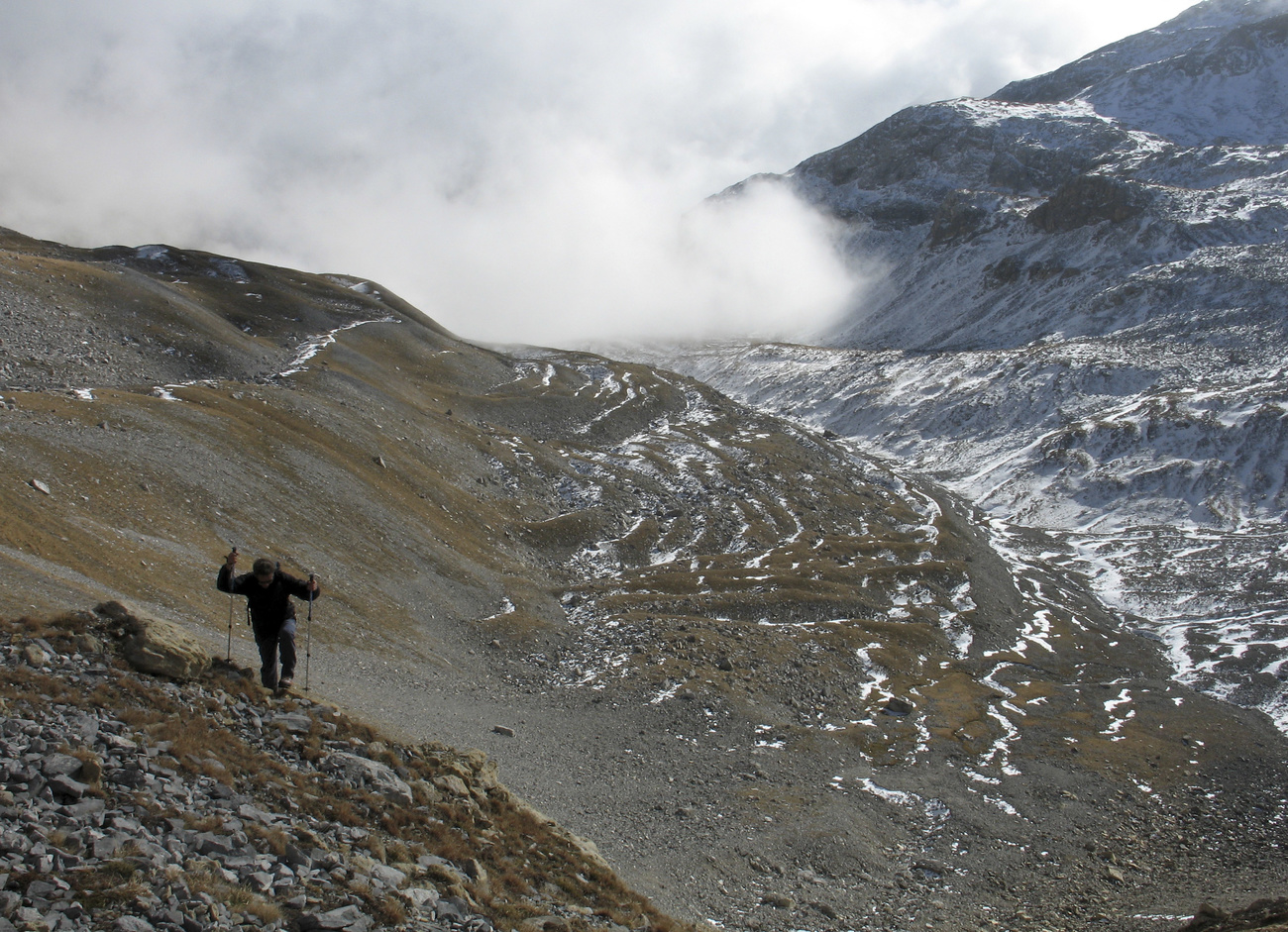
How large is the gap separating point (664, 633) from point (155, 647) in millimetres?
39061

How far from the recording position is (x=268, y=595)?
61.4 ft

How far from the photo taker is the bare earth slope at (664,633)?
3095 centimetres

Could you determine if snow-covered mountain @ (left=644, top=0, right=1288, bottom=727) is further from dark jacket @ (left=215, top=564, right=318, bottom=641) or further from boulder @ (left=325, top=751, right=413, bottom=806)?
dark jacket @ (left=215, top=564, right=318, bottom=641)

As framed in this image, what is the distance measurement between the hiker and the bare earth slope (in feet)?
19.6

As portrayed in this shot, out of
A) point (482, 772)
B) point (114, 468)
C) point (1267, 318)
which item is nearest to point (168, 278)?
point (114, 468)

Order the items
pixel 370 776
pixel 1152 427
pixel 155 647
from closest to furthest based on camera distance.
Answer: pixel 155 647 → pixel 370 776 → pixel 1152 427

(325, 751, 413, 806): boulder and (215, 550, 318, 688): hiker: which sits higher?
(215, 550, 318, 688): hiker

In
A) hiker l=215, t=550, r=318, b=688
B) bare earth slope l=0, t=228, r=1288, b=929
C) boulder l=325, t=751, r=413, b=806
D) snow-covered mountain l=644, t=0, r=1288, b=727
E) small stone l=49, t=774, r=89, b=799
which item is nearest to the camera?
small stone l=49, t=774, r=89, b=799

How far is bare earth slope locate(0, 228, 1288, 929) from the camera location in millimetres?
30953

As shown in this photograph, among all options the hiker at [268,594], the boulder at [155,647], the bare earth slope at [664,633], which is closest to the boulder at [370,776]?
the hiker at [268,594]

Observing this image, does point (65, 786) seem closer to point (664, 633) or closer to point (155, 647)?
point (155, 647)

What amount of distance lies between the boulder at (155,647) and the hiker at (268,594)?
1.42m

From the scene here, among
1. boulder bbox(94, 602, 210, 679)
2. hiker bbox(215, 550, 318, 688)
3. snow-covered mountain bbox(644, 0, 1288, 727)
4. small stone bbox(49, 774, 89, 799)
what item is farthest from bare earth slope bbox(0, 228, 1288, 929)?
snow-covered mountain bbox(644, 0, 1288, 727)

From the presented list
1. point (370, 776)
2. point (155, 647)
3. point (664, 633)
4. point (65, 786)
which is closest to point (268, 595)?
point (155, 647)
